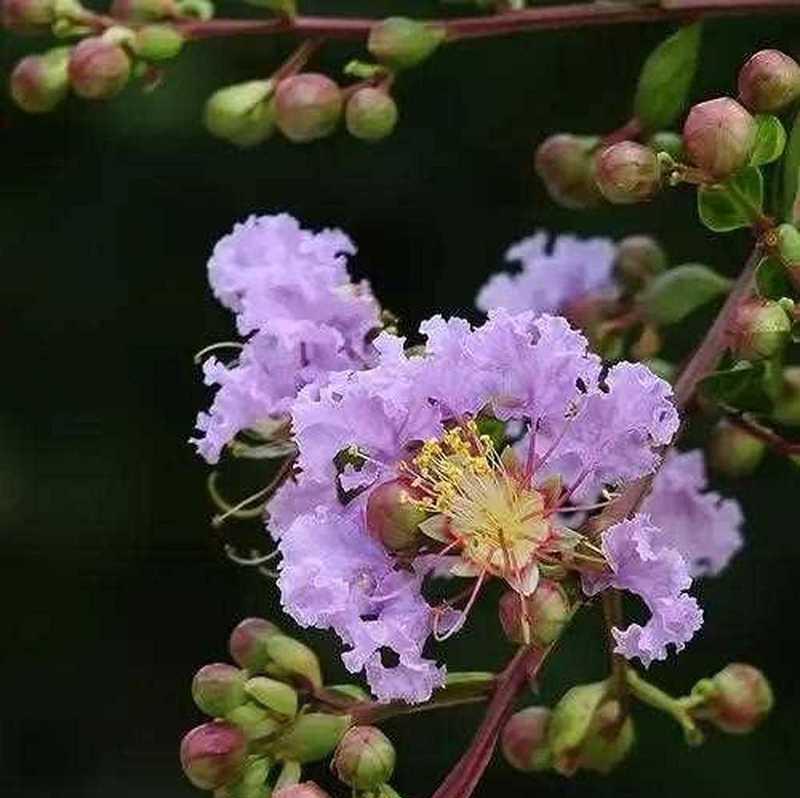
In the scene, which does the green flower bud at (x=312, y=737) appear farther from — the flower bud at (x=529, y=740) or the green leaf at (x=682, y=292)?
the green leaf at (x=682, y=292)

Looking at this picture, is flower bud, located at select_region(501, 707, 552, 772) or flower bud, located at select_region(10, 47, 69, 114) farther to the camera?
flower bud, located at select_region(10, 47, 69, 114)

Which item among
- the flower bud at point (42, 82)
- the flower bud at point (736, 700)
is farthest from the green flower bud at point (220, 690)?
the flower bud at point (42, 82)

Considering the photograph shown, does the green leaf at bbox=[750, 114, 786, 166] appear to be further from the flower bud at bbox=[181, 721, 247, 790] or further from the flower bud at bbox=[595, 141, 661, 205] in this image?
the flower bud at bbox=[181, 721, 247, 790]

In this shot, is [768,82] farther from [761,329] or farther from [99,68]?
[99,68]

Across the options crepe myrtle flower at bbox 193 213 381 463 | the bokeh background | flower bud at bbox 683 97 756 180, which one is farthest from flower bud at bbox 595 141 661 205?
the bokeh background

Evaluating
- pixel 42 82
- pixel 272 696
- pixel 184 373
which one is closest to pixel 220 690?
pixel 272 696

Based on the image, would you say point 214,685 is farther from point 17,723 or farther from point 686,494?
point 17,723
